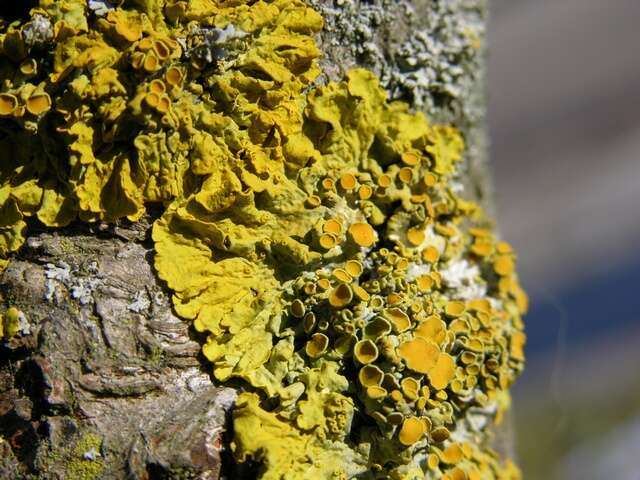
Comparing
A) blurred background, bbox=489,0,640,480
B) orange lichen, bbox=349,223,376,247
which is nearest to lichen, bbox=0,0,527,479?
orange lichen, bbox=349,223,376,247

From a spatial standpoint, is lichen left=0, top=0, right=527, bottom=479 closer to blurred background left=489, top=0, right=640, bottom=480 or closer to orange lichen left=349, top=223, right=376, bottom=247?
orange lichen left=349, top=223, right=376, bottom=247

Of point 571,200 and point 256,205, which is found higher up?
point 256,205

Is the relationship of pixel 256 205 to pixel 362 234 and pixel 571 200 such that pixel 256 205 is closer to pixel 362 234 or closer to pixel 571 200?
pixel 362 234

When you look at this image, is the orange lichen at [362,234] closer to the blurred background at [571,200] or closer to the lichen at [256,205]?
the lichen at [256,205]

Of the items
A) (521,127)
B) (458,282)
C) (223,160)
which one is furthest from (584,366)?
(223,160)

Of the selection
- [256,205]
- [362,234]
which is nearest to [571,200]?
[362,234]

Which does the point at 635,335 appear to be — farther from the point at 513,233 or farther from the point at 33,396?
the point at 33,396
